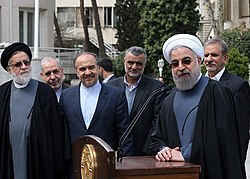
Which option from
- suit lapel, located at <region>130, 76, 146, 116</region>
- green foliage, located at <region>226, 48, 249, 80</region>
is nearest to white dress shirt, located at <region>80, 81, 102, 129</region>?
suit lapel, located at <region>130, 76, 146, 116</region>

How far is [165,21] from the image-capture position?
39.2m

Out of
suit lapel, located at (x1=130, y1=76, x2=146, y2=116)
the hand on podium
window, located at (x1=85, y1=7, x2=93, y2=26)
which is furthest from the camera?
window, located at (x1=85, y1=7, x2=93, y2=26)

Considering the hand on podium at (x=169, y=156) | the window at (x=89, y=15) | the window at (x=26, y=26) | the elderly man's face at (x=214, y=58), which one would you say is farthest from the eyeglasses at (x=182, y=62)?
the window at (x=89, y=15)

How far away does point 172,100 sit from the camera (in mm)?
5770

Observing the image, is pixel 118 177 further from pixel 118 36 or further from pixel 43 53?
pixel 118 36

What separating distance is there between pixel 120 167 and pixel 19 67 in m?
2.81

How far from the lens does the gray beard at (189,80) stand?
5.46 meters

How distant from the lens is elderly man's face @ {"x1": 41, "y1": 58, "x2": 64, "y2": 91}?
8.26 meters

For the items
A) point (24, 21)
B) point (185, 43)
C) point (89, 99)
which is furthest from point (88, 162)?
point (24, 21)

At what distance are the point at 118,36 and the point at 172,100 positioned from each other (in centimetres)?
4659

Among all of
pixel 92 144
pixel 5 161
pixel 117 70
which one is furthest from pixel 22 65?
pixel 117 70

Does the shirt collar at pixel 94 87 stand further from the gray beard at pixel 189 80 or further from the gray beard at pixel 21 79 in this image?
the gray beard at pixel 189 80

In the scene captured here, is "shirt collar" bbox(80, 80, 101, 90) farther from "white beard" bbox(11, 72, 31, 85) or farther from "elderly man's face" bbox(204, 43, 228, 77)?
"elderly man's face" bbox(204, 43, 228, 77)

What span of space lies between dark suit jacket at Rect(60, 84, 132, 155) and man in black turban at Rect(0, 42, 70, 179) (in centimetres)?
14
